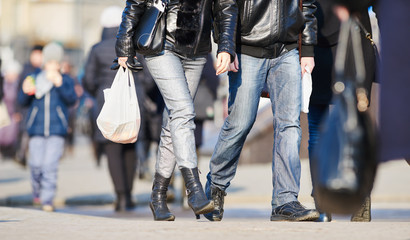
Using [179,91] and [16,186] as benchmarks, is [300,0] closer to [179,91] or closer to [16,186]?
[179,91]

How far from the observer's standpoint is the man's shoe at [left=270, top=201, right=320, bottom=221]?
20.1 ft

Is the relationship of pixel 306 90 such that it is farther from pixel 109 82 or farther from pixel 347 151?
pixel 109 82

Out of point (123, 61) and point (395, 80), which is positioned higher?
point (395, 80)

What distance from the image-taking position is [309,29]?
6.58 meters

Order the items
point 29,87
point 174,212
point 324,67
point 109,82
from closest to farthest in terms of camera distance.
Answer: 1. point 324,67
2. point 174,212
3. point 109,82
4. point 29,87

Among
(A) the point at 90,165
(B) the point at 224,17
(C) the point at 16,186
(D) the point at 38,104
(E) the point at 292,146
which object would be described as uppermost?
(B) the point at 224,17

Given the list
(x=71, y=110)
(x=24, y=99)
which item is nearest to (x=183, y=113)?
(x=24, y=99)

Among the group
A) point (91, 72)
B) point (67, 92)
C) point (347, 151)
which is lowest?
point (67, 92)

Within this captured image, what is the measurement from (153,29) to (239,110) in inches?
31.2

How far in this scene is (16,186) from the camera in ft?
45.5

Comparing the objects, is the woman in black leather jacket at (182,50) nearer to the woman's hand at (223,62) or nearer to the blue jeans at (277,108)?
the woman's hand at (223,62)

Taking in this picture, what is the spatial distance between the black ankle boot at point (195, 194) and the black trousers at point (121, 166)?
4123 mm

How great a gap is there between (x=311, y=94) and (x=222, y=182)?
1009 millimetres

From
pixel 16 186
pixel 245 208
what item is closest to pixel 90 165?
pixel 16 186
